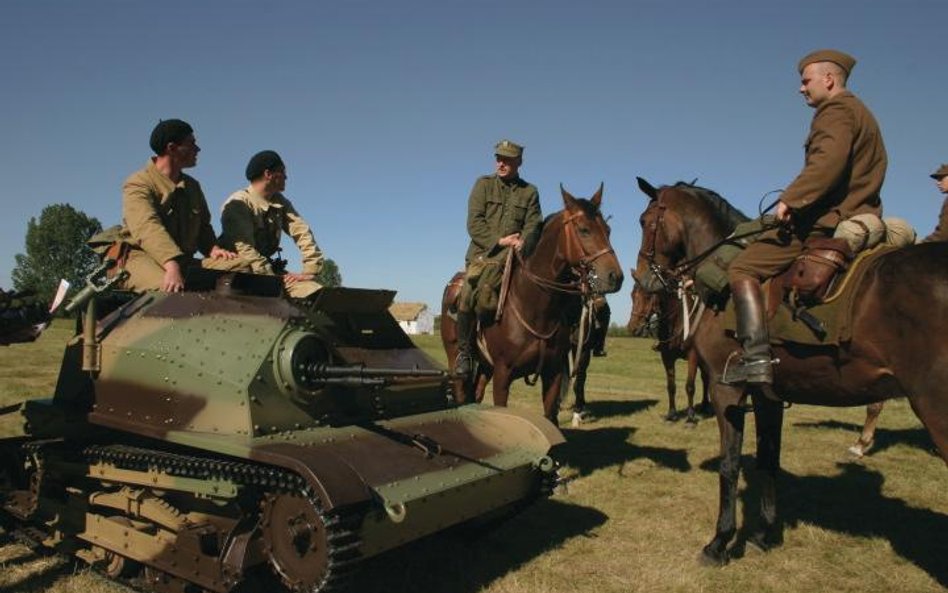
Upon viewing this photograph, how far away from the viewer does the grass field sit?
5762 millimetres

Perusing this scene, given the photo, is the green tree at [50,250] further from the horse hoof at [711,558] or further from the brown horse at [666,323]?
the horse hoof at [711,558]

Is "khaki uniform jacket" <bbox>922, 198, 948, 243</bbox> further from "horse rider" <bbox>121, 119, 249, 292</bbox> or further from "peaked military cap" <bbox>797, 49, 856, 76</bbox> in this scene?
"horse rider" <bbox>121, 119, 249, 292</bbox>

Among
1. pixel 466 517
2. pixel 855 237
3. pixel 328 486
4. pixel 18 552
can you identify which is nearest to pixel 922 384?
pixel 855 237

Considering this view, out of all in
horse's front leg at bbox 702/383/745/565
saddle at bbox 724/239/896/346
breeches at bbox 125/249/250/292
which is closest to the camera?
saddle at bbox 724/239/896/346

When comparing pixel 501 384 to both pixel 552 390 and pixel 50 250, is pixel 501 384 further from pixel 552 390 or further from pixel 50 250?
pixel 50 250

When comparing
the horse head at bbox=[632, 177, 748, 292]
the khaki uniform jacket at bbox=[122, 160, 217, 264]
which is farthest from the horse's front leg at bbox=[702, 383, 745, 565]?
the khaki uniform jacket at bbox=[122, 160, 217, 264]

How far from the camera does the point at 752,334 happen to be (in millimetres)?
5727

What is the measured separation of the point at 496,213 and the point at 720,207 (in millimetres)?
3181

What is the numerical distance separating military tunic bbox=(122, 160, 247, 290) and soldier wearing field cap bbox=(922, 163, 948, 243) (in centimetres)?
835

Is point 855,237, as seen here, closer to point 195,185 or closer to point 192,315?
point 192,315

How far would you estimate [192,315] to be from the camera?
544 cm

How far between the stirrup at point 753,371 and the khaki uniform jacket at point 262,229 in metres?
3.91

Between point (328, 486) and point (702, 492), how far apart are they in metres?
5.55

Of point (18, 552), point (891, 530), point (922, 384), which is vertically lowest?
point (18, 552)
